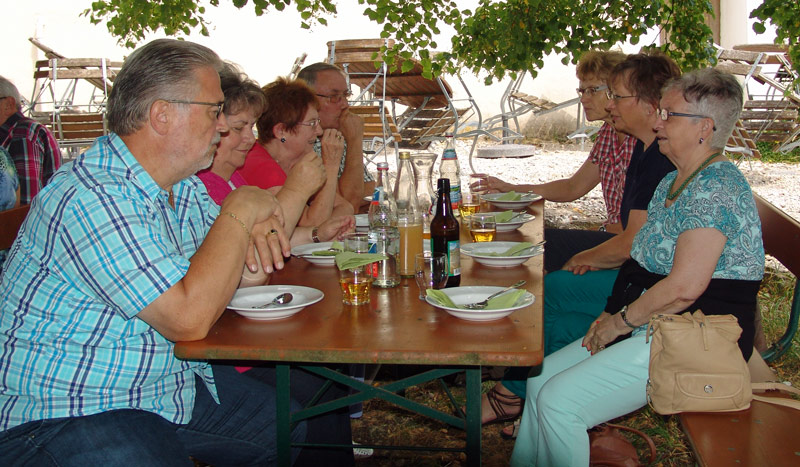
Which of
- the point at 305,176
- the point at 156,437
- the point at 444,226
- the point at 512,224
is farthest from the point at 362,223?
the point at 156,437

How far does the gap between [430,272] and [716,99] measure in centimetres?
108

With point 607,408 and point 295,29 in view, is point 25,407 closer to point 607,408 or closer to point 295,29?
point 607,408

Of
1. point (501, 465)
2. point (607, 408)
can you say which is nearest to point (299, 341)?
point (607, 408)

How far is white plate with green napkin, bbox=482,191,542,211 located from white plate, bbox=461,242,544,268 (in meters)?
1.03

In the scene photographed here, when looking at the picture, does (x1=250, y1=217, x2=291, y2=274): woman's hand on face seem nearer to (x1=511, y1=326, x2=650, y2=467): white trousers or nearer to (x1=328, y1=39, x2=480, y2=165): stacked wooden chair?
(x1=511, y1=326, x2=650, y2=467): white trousers

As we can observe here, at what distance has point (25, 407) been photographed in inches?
61.3

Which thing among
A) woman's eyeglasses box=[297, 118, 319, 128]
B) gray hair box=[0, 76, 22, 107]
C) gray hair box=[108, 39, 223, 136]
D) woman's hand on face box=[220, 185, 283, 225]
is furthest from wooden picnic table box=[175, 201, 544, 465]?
gray hair box=[0, 76, 22, 107]

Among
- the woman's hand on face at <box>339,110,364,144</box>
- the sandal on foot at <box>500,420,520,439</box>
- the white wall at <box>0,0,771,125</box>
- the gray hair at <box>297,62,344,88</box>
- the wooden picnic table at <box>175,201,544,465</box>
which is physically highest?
the white wall at <box>0,0,771,125</box>

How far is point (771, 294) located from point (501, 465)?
8.89 ft

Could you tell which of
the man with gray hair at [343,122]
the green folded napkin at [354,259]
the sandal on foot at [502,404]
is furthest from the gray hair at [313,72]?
the green folded napkin at [354,259]

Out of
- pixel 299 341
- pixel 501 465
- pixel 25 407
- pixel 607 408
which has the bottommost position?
pixel 501 465

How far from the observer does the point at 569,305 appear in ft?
10.2

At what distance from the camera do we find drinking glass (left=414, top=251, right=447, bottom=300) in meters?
1.93

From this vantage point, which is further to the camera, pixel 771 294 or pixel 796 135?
pixel 796 135
